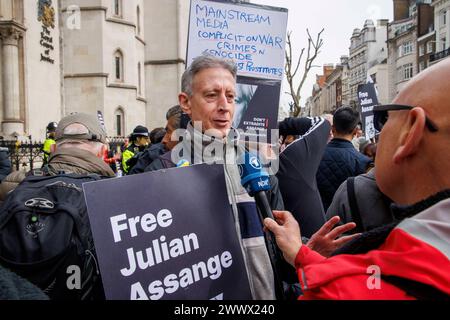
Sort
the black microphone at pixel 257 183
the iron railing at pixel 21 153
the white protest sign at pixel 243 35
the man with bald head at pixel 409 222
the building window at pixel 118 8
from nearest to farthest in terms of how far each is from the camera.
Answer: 1. the man with bald head at pixel 409 222
2. the black microphone at pixel 257 183
3. the white protest sign at pixel 243 35
4. the iron railing at pixel 21 153
5. the building window at pixel 118 8

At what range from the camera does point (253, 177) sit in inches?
66.3

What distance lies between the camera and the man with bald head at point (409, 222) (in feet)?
3.10

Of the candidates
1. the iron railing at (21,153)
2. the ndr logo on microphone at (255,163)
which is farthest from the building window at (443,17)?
the ndr logo on microphone at (255,163)

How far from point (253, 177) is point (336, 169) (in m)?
2.65

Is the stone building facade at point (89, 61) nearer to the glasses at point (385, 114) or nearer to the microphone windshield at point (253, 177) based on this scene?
the microphone windshield at point (253, 177)

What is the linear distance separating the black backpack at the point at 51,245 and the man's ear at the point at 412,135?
1279mm

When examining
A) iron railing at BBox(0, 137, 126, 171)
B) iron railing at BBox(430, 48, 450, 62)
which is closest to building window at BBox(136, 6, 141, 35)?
iron railing at BBox(0, 137, 126, 171)

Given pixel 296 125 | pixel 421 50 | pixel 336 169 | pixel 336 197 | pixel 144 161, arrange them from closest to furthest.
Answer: pixel 336 197
pixel 296 125
pixel 144 161
pixel 336 169
pixel 421 50

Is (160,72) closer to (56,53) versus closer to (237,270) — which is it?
(56,53)

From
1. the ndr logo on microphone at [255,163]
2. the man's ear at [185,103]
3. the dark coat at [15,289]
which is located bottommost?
the dark coat at [15,289]

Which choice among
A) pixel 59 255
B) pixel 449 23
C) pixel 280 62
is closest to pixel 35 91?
pixel 280 62

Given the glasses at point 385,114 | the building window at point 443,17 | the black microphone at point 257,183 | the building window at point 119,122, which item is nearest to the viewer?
the glasses at point 385,114

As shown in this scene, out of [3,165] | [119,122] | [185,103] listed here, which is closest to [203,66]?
[185,103]

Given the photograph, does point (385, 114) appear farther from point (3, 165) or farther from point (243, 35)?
point (3, 165)
